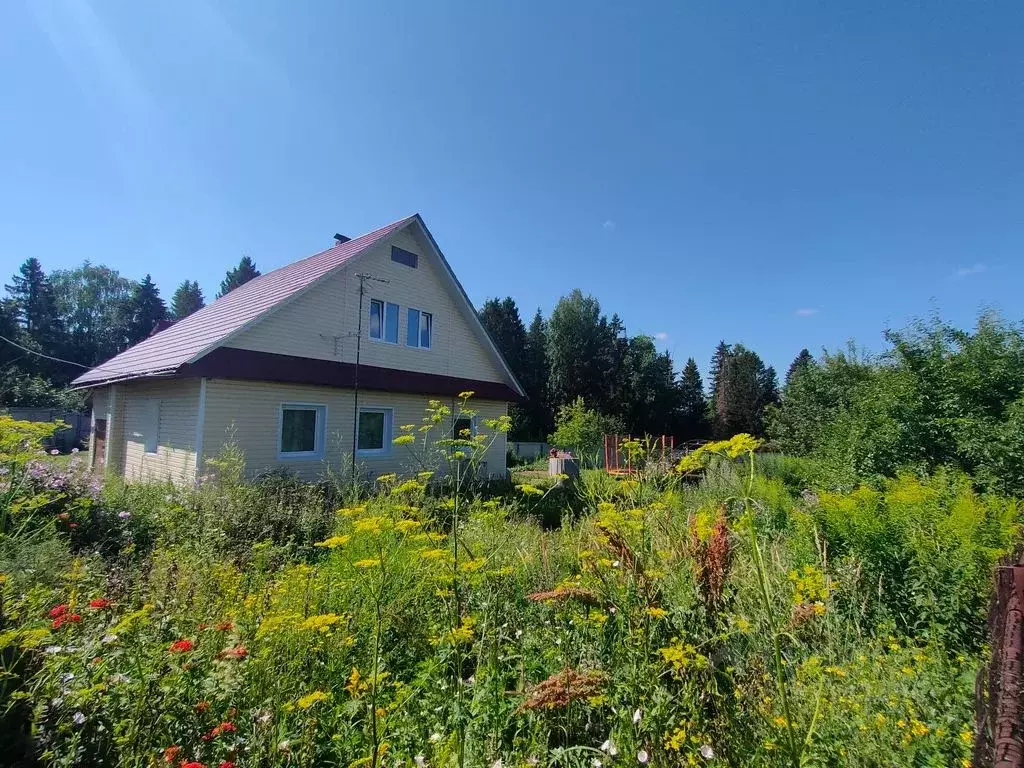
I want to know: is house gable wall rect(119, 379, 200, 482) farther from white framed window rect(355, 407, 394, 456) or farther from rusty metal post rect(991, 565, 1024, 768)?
rusty metal post rect(991, 565, 1024, 768)

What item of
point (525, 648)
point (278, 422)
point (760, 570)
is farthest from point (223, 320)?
point (760, 570)

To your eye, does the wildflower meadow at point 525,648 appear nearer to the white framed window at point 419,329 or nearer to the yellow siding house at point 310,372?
the yellow siding house at point 310,372

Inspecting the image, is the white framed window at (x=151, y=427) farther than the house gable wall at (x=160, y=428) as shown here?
Yes

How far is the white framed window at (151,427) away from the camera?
10.4 metres

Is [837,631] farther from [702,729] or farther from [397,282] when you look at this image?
[397,282]

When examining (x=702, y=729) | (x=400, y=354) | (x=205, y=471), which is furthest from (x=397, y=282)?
(x=702, y=729)

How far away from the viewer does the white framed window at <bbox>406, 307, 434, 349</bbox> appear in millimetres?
13101

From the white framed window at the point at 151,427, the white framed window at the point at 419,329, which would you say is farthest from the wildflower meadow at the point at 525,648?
the white framed window at the point at 419,329

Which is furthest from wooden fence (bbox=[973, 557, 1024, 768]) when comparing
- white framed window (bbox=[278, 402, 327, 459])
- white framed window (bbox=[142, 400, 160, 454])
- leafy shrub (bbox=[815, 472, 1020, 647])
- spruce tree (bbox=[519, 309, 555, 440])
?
spruce tree (bbox=[519, 309, 555, 440])

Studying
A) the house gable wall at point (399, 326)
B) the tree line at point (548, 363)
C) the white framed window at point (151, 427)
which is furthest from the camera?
the tree line at point (548, 363)

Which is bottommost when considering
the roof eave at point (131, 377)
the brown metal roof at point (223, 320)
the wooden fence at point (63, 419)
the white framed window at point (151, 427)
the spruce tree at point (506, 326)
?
the wooden fence at point (63, 419)

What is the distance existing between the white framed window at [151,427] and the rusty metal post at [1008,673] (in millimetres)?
13178

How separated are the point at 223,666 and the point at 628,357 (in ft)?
127

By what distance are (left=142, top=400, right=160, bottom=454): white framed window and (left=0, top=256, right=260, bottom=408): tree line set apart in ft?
120
